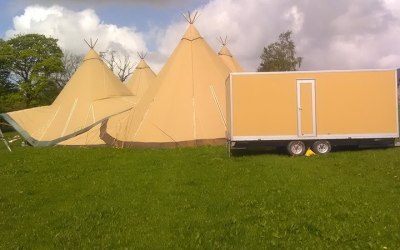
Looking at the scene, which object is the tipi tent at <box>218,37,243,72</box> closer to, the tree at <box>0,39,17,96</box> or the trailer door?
the trailer door

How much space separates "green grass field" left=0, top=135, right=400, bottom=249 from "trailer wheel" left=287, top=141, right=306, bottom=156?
63.1 inches

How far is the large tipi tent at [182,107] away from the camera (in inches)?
776

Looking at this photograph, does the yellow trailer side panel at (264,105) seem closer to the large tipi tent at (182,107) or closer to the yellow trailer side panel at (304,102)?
the yellow trailer side panel at (304,102)

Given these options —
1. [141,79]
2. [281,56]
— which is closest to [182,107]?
[141,79]

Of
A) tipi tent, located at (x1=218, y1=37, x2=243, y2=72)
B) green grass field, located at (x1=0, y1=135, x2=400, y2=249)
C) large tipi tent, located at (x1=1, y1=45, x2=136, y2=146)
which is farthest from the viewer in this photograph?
tipi tent, located at (x1=218, y1=37, x2=243, y2=72)

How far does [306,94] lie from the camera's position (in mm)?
15391

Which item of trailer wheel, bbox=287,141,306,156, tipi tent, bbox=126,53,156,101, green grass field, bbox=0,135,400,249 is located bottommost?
green grass field, bbox=0,135,400,249

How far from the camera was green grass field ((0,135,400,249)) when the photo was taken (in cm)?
623

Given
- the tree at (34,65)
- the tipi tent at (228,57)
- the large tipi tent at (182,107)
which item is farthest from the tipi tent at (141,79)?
the tree at (34,65)

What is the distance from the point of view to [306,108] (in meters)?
15.3

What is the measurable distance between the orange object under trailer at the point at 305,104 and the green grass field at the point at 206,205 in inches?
66.6

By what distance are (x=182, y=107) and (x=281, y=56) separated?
39.4m

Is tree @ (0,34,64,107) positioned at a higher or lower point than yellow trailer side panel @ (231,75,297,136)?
higher

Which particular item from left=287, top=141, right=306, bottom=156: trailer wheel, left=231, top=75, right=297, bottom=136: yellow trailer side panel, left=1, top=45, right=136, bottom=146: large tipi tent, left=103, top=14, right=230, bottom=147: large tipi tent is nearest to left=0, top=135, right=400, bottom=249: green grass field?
left=287, top=141, right=306, bottom=156: trailer wheel
